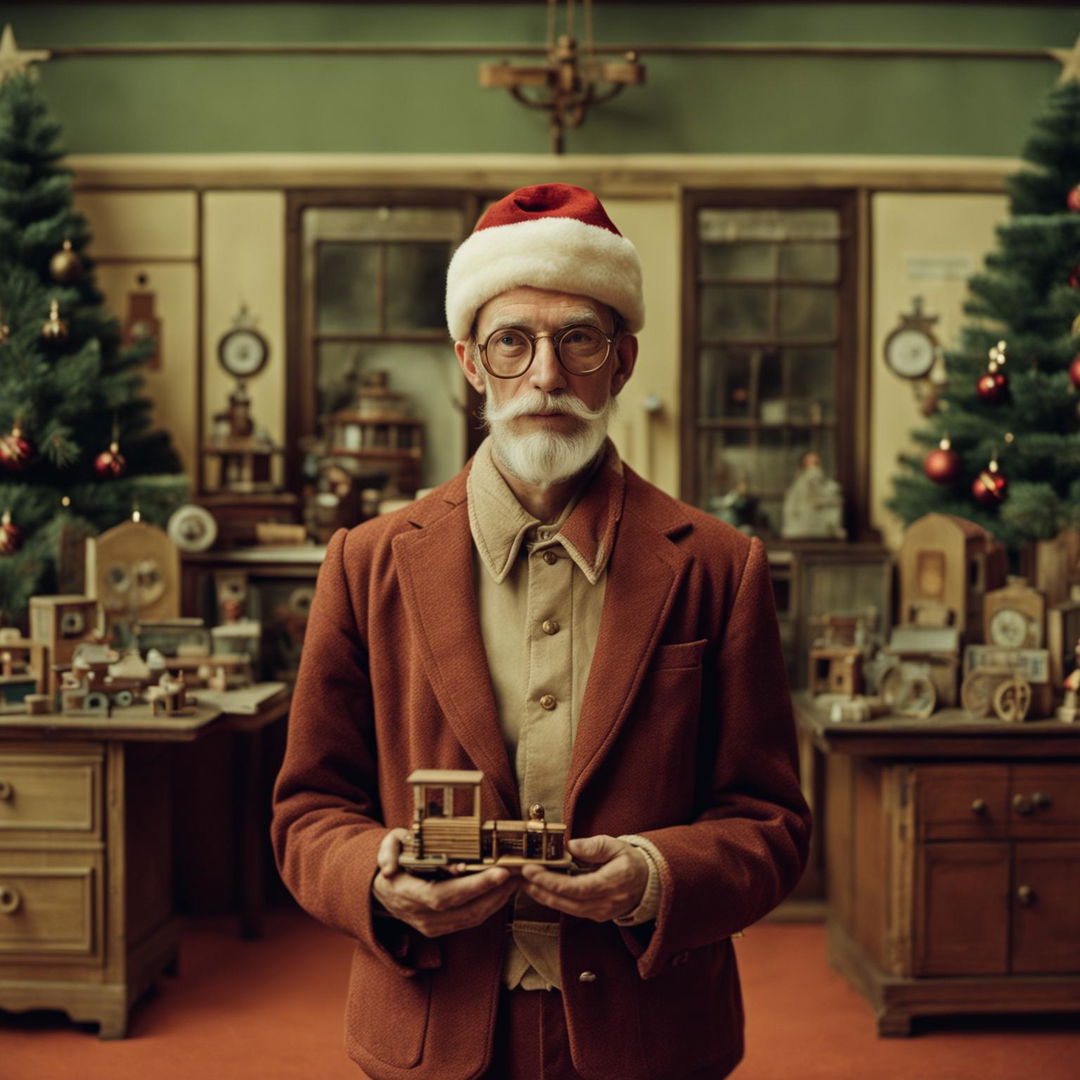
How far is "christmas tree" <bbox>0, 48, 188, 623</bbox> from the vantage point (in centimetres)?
439

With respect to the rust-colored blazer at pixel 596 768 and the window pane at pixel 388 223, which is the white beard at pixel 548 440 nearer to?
the rust-colored blazer at pixel 596 768

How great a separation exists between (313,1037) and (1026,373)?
3.29m

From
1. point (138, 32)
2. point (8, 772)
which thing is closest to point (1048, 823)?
point (8, 772)

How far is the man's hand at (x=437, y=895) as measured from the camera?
174cm

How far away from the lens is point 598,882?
5.76 ft

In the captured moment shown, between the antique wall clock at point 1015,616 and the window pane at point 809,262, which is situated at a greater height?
the window pane at point 809,262

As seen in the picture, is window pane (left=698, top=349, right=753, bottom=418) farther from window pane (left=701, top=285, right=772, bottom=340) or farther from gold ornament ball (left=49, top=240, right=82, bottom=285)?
gold ornament ball (left=49, top=240, right=82, bottom=285)

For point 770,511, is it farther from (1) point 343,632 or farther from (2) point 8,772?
(1) point 343,632

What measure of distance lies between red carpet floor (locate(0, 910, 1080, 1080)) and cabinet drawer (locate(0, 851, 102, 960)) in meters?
0.31

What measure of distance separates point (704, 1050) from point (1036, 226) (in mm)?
3518

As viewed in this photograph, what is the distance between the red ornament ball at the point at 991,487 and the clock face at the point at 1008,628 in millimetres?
409

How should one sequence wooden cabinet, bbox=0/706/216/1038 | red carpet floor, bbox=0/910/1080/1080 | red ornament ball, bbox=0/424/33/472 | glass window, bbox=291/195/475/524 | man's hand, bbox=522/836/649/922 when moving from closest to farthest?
→ man's hand, bbox=522/836/649/922
red carpet floor, bbox=0/910/1080/1080
wooden cabinet, bbox=0/706/216/1038
red ornament ball, bbox=0/424/33/472
glass window, bbox=291/195/475/524

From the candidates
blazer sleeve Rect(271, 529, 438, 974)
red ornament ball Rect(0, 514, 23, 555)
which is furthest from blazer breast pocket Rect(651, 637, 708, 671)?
red ornament ball Rect(0, 514, 23, 555)

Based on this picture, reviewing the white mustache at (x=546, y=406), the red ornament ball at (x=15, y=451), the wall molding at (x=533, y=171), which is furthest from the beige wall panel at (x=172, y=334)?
the white mustache at (x=546, y=406)
